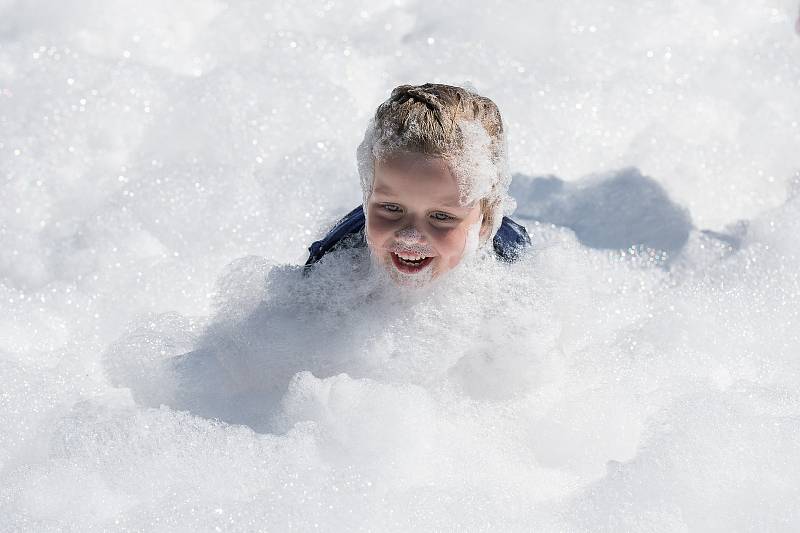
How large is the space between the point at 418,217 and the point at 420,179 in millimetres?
107

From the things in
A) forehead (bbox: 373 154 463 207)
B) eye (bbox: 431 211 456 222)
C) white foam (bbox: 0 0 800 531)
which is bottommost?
white foam (bbox: 0 0 800 531)

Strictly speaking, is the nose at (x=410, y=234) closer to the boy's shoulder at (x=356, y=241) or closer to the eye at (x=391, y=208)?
the eye at (x=391, y=208)

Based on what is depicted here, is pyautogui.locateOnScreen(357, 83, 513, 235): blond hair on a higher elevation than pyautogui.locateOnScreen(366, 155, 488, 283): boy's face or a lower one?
higher

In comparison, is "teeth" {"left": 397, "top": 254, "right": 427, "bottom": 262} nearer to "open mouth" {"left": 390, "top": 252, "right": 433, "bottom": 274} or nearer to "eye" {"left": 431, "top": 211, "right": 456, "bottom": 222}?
"open mouth" {"left": 390, "top": 252, "right": 433, "bottom": 274}

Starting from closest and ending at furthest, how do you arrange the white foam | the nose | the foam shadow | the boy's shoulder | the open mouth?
the white foam
the nose
the open mouth
the boy's shoulder
the foam shadow

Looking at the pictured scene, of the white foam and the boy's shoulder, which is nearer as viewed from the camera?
the white foam

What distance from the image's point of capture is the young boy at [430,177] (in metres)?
2.28

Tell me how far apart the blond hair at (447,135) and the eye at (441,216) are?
2.3 inches

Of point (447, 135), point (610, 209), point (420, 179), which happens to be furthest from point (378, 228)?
point (610, 209)

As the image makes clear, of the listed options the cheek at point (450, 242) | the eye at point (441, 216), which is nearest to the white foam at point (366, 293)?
the cheek at point (450, 242)

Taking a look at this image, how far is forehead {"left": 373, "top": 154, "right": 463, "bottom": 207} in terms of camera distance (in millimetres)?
2281

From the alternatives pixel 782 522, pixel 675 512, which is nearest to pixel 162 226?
pixel 675 512

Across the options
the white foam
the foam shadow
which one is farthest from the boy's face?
the foam shadow

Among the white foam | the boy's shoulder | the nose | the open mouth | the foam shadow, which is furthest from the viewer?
the foam shadow
